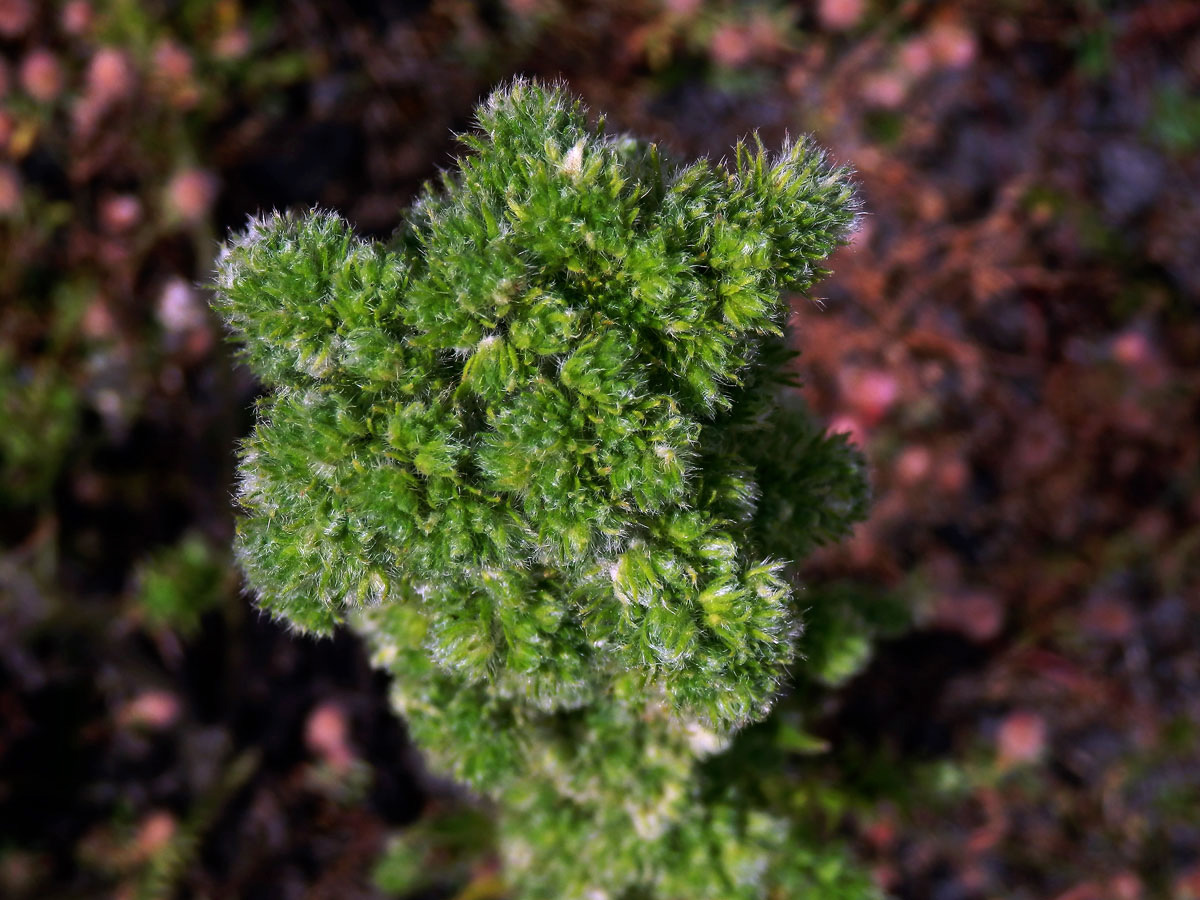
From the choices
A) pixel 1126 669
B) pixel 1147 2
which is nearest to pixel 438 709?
pixel 1126 669

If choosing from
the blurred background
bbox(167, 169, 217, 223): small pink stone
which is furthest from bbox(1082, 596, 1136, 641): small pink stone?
bbox(167, 169, 217, 223): small pink stone

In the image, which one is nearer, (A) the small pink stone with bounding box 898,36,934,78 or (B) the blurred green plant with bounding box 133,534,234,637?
(B) the blurred green plant with bounding box 133,534,234,637

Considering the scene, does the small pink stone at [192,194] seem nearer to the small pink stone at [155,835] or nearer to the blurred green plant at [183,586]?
the blurred green plant at [183,586]

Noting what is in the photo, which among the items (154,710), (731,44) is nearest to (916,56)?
(731,44)

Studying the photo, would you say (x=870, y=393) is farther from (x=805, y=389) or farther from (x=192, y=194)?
(x=192, y=194)

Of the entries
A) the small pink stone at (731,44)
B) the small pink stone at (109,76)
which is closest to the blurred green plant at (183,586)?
the small pink stone at (109,76)

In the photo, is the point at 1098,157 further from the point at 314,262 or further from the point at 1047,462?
the point at 314,262

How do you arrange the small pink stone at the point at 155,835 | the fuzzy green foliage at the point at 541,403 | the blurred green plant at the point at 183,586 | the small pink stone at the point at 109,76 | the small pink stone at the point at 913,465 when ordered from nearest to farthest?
the fuzzy green foliage at the point at 541,403 → the blurred green plant at the point at 183,586 → the small pink stone at the point at 155,835 → the small pink stone at the point at 109,76 → the small pink stone at the point at 913,465

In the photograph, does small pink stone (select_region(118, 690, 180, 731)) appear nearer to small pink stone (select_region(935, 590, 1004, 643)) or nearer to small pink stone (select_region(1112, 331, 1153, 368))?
small pink stone (select_region(935, 590, 1004, 643))
